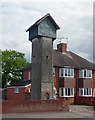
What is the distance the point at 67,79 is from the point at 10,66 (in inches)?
774

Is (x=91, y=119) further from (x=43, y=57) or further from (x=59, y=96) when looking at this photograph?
(x=59, y=96)

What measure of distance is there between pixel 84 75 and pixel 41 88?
11.7m

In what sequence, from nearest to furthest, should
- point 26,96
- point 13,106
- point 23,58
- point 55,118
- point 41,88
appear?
1. point 55,118
2. point 13,106
3. point 41,88
4. point 26,96
5. point 23,58

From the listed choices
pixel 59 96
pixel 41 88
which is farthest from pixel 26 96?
pixel 41 88

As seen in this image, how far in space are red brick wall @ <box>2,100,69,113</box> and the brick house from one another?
8.19m

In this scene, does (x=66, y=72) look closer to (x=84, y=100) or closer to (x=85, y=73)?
(x=85, y=73)

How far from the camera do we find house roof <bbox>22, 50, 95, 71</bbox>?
32625 millimetres

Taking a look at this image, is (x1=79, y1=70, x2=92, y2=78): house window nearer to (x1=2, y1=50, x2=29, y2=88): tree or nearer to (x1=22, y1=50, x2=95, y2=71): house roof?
(x1=22, y1=50, x2=95, y2=71): house roof

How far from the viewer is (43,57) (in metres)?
24.0

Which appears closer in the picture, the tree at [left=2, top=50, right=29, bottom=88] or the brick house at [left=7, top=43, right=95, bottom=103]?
the brick house at [left=7, top=43, right=95, bottom=103]

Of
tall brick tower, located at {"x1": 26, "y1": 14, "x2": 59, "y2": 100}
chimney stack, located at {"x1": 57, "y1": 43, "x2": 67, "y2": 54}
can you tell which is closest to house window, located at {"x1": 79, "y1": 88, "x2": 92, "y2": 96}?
chimney stack, located at {"x1": 57, "y1": 43, "x2": 67, "y2": 54}

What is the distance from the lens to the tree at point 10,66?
46.8 meters

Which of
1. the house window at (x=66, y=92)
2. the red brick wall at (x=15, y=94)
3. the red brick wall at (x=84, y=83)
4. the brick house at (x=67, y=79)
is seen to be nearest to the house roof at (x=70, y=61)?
the brick house at (x=67, y=79)

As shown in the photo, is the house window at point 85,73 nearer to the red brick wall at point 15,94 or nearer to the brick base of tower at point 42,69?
the red brick wall at point 15,94
